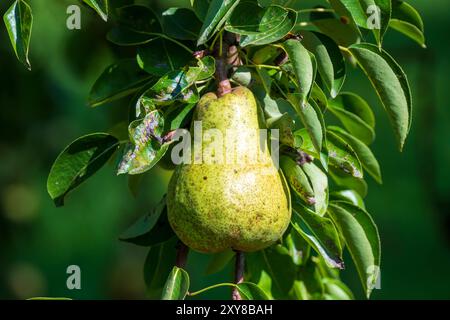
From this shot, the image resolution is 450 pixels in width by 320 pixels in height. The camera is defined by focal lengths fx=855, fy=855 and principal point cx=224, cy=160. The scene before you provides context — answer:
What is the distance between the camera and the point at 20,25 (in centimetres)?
122

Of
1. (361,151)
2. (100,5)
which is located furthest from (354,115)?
(100,5)

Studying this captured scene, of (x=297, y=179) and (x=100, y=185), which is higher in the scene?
(x=297, y=179)

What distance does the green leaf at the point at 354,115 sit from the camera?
157cm

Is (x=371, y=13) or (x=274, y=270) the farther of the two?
(x=274, y=270)

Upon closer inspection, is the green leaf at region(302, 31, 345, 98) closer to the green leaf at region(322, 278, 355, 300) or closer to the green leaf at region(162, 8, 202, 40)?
the green leaf at region(162, 8, 202, 40)

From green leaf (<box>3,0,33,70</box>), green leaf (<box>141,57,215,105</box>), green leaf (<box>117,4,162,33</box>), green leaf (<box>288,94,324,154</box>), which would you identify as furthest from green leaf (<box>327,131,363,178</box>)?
green leaf (<box>3,0,33,70</box>)

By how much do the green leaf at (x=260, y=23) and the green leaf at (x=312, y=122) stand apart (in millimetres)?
102

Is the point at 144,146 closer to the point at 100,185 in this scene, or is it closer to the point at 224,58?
the point at 224,58

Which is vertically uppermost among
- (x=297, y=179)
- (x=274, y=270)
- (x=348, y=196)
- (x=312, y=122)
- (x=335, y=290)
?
(x=312, y=122)

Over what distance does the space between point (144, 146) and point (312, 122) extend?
0.80ft

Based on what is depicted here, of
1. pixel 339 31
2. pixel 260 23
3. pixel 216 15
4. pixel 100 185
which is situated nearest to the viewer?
pixel 216 15

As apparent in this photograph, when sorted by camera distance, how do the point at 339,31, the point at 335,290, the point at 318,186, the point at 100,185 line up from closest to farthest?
the point at 318,186 < the point at 339,31 < the point at 335,290 < the point at 100,185
